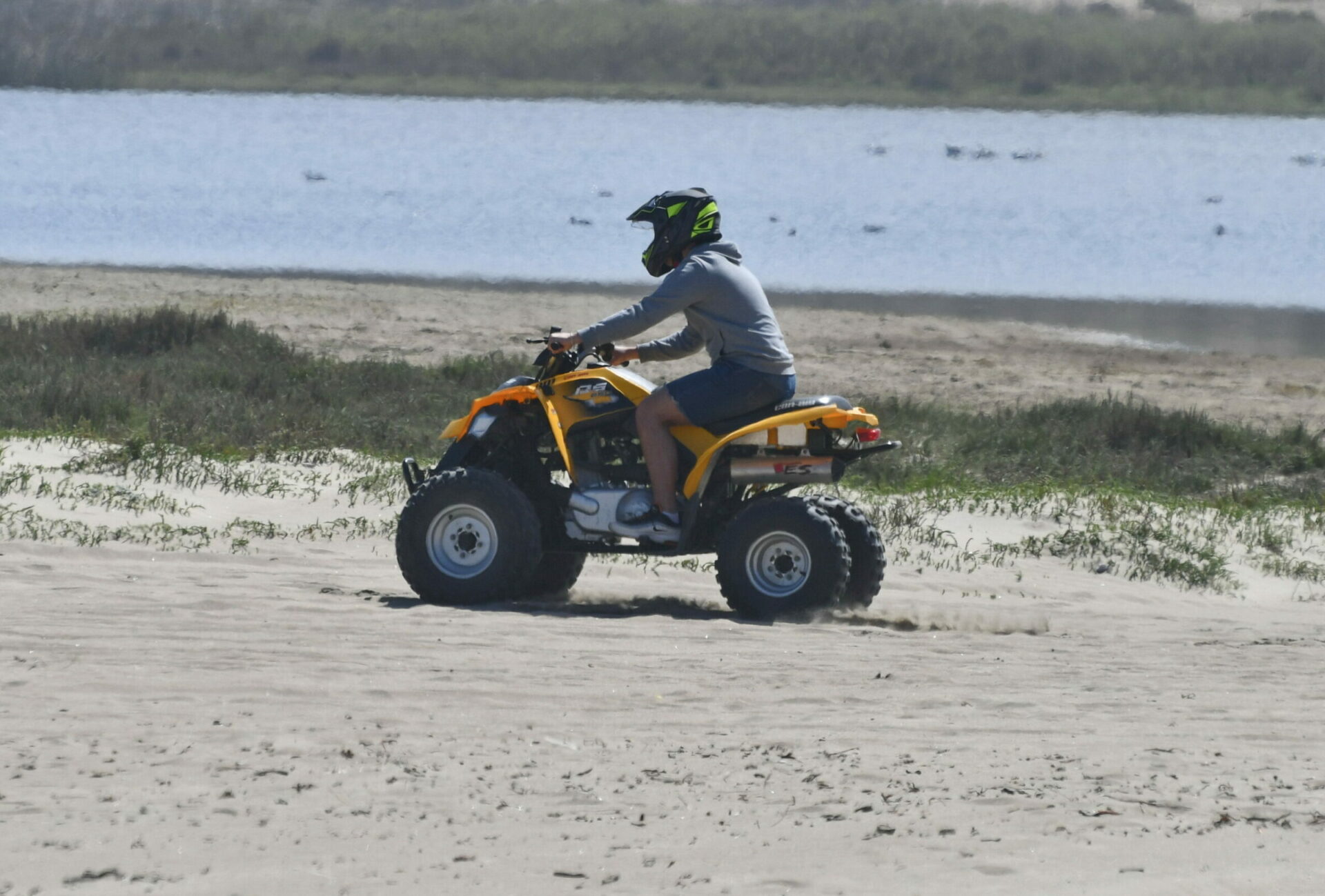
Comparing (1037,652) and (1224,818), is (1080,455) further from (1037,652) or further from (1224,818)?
(1224,818)

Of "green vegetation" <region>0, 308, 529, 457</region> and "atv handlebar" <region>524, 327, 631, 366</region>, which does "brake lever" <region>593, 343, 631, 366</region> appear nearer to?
"atv handlebar" <region>524, 327, 631, 366</region>

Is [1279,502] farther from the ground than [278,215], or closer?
closer

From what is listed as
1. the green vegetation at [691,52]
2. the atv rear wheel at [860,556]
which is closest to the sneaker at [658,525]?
the atv rear wheel at [860,556]

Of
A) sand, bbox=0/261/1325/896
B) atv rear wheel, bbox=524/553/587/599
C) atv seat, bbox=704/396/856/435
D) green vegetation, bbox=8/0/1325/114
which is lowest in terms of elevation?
sand, bbox=0/261/1325/896

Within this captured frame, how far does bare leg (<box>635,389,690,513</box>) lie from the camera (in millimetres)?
8086

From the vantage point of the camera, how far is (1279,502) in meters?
12.1

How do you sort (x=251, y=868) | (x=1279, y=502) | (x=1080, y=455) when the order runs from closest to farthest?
(x=251, y=868) < (x=1279, y=502) < (x=1080, y=455)

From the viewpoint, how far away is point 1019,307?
1000 inches

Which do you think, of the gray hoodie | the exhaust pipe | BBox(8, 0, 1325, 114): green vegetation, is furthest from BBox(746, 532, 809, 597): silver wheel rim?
BBox(8, 0, 1325, 114): green vegetation

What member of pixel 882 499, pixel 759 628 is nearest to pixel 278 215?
pixel 882 499

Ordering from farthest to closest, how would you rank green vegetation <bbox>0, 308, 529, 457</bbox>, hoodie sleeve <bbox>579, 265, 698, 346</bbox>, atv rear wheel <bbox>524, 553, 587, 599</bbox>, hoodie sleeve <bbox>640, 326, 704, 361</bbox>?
green vegetation <bbox>0, 308, 529, 457</bbox> → atv rear wheel <bbox>524, 553, 587, 599</bbox> → hoodie sleeve <bbox>640, 326, 704, 361</bbox> → hoodie sleeve <bbox>579, 265, 698, 346</bbox>

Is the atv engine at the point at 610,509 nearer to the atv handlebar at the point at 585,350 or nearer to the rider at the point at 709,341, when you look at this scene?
the rider at the point at 709,341

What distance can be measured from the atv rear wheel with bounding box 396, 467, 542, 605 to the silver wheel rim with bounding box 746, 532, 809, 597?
97 cm

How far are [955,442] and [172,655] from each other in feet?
26.0
